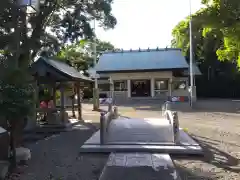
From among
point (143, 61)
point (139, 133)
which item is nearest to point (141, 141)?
point (139, 133)

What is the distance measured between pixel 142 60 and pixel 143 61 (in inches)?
14.1

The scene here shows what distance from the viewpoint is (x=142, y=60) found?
1547 inches

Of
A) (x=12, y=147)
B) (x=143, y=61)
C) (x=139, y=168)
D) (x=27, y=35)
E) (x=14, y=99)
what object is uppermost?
(x=143, y=61)

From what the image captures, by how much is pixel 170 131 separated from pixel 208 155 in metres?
2.02

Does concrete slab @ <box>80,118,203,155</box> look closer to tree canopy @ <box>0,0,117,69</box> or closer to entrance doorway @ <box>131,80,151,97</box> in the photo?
tree canopy @ <box>0,0,117,69</box>

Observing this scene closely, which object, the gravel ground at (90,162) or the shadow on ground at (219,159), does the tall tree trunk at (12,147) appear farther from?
the shadow on ground at (219,159)

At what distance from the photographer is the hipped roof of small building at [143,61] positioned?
36938 millimetres

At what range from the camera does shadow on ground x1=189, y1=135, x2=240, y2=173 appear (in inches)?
311

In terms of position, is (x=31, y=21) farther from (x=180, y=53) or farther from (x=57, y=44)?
(x=180, y=53)

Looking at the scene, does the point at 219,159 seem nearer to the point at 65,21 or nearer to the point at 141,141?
the point at 141,141

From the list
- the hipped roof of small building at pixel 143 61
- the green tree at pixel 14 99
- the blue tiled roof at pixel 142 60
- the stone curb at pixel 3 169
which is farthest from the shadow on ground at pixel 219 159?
the blue tiled roof at pixel 142 60

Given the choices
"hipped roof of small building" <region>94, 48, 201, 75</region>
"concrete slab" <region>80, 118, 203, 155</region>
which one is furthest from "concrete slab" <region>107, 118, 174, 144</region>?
"hipped roof of small building" <region>94, 48, 201, 75</region>

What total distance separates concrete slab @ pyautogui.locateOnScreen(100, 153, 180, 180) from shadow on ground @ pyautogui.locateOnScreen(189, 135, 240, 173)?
1209 millimetres

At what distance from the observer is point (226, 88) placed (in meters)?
45.2
